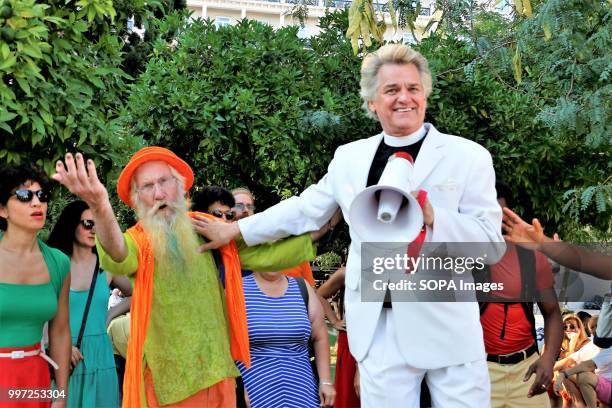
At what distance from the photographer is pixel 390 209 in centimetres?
381

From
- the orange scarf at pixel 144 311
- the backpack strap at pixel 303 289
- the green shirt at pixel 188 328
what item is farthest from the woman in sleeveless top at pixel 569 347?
the green shirt at pixel 188 328

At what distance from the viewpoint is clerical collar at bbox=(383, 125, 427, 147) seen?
4.37 m

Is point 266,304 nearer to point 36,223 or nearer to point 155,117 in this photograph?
point 36,223

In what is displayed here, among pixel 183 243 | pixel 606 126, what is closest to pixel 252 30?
pixel 606 126

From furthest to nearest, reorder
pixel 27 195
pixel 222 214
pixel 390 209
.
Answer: pixel 222 214 → pixel 27 195 → pixel 390 209

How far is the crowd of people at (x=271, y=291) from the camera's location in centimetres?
414

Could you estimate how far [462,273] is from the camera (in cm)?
422

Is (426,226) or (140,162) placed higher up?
(140,162)

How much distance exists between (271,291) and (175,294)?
1.57 meters

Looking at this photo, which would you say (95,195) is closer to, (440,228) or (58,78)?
(440,228)

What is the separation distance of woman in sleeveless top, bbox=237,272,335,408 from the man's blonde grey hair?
2066 millimetres

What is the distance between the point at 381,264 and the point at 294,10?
5.72m

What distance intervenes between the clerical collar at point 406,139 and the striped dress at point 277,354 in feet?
6.78

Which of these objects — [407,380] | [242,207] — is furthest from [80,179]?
[242,207]
